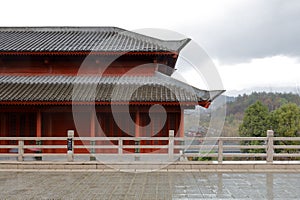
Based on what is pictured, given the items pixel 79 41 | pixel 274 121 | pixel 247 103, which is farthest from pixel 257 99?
pixel 79 41

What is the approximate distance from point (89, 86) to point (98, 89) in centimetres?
59

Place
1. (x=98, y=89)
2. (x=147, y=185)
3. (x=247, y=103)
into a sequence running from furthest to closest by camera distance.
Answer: (x=247, y=103) < (x=98, y=89) < (x=147, y=185)

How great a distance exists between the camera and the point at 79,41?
16891 mm

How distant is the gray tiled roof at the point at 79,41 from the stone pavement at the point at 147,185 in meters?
6.83

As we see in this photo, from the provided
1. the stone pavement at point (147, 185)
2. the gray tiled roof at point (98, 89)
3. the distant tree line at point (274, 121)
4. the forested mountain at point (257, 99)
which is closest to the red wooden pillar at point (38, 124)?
the gray tiled roof at point (98, 89)

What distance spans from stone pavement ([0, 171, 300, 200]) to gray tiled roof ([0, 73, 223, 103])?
3444mm

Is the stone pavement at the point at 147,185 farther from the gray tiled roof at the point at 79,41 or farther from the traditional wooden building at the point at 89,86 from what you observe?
the gray tiled roof at the point at 79,41

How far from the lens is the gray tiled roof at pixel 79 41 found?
15008mm

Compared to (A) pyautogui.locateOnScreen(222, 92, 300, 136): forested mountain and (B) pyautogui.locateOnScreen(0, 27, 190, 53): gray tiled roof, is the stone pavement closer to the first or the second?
(B) pyautogui.locateOnScreen(0, 27, 190, 53): gray tiled roof

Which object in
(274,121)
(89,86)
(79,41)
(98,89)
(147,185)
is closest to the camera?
(147,185)

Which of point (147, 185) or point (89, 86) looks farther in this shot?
point (89, 86)

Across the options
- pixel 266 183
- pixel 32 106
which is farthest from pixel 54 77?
pixel 266 183

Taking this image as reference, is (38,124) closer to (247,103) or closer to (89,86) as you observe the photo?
(89,86)

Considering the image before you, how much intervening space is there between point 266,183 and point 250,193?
4.55 ft
